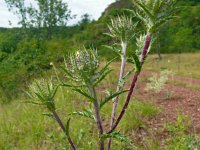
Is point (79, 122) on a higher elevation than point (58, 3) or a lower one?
lower

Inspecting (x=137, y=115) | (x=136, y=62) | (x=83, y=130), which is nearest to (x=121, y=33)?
(x=136, y=62)

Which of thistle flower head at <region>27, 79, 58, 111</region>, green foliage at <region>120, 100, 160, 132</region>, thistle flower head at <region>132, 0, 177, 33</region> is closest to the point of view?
thistle flower head at <region>132, 0, 177, 33</region>

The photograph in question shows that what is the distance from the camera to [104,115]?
6316mm

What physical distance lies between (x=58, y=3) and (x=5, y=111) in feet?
172

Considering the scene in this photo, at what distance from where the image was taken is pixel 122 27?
1.94 m

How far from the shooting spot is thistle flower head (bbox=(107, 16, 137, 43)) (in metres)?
1.93

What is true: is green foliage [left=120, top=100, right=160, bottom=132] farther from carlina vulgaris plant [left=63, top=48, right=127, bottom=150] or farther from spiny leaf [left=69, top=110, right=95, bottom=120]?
carlina vulgaris plant [left=63, top=48, right=127, bottom=150]

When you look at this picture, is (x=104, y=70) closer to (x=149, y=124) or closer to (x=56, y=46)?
(x=149, y=124)

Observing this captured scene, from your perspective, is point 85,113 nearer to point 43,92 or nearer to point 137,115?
point 43,92

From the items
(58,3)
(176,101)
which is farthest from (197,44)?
(176,101)

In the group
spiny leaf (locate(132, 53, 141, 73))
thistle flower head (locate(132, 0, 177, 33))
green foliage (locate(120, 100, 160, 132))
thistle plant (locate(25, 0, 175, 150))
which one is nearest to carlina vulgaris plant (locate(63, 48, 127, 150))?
thistle plant (locate(25, 0, 175, 150))

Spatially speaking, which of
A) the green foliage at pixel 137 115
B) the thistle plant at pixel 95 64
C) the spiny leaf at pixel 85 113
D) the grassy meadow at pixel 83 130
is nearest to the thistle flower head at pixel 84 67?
the thistle plant at pixel 95 64

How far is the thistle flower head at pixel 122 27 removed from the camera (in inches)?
76.1

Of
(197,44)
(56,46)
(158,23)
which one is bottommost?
(197,44)
